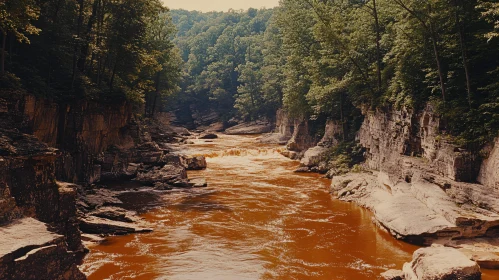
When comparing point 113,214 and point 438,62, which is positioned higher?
point 438,62

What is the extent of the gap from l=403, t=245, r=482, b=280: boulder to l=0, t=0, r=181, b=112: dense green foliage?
16.1 m

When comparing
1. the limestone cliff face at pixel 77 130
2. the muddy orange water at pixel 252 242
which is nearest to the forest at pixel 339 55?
the limestone cliff face at pixel 77 130

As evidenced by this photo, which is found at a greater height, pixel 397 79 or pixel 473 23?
pixel 473 23

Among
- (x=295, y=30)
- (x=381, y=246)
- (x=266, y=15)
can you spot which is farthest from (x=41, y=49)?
(x=266, y=15)

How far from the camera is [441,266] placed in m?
10.3

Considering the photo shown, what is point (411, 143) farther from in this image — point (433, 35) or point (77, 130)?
point (77, 130)

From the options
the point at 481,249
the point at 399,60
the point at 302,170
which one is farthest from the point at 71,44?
the point at 481,249

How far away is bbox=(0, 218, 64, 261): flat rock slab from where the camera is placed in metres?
7.73

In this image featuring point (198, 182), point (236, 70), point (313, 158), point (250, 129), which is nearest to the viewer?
point (198, 182)

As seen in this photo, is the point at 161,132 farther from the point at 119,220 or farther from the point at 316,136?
the point at 119,220

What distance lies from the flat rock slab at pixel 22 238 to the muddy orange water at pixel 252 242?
3510 mm

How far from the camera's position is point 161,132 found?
49562mm

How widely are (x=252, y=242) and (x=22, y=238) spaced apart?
29.2 feet

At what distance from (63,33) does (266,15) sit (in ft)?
326
